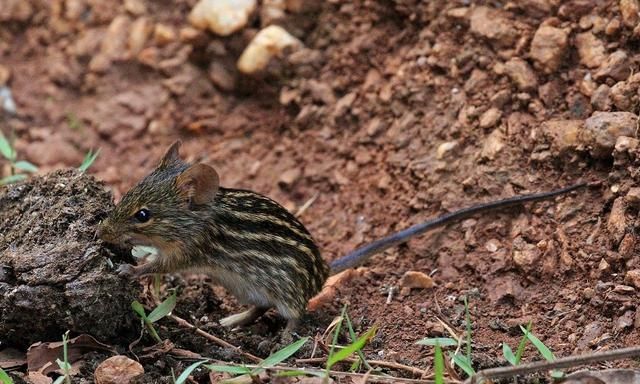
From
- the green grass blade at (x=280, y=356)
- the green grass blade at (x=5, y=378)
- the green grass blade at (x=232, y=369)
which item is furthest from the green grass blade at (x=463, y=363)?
the green grass blade at (x=5, y=378)

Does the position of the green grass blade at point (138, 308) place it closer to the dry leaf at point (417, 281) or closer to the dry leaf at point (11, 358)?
the dry leaf at point (11, 358)

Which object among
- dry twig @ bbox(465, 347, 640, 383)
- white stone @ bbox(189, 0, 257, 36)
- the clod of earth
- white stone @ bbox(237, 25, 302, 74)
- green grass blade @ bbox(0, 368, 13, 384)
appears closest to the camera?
dry twig @ bbox(465, 347, 640, 383)

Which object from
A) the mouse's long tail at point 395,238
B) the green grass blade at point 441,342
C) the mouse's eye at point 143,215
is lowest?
the mouse's long tail at point 395,238

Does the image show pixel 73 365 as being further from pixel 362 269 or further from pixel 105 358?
pixel 362 269

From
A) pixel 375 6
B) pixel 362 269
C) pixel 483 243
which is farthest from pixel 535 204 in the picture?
pixel 375 6

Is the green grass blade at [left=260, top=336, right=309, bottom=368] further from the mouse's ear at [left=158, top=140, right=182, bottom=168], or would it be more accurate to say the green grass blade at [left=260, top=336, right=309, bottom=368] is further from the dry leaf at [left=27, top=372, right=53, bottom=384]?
the mouse's ear at [left=158, top=140, right=182, bottom=168]

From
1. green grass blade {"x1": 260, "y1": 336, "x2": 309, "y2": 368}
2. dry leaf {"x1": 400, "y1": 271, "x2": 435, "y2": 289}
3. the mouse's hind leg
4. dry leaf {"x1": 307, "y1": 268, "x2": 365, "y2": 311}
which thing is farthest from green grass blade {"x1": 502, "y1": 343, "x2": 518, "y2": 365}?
the mouse's hind leg

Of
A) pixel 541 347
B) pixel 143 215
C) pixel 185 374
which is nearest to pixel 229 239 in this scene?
pixel 143 215

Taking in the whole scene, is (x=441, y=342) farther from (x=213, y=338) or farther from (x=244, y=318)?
(x=244, y=318)
